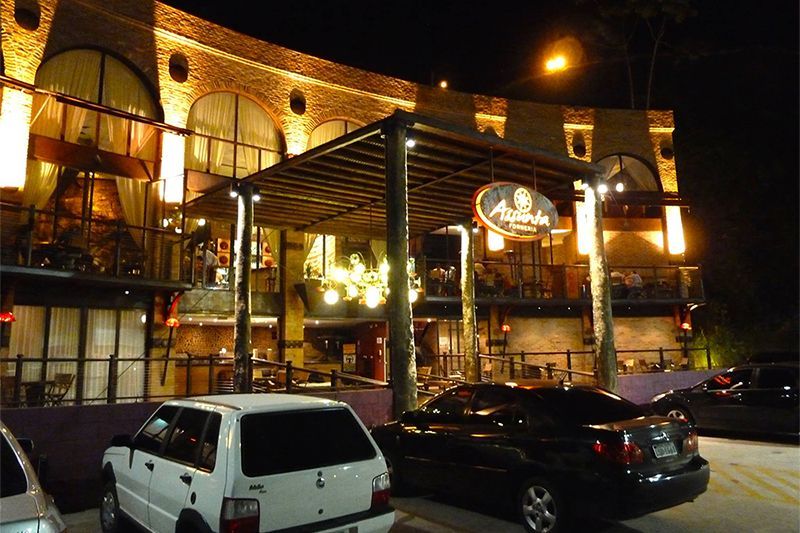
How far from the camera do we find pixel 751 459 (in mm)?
10164

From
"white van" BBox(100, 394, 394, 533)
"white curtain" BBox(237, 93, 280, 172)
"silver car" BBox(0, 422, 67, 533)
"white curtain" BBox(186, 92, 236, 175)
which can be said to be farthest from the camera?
"white curtain" BBox(237, 93, 280, 172)

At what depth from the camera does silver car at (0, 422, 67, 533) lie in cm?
384

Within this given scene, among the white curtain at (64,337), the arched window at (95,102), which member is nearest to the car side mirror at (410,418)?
the white curtain at (64,337)

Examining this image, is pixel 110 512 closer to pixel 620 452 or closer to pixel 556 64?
pixel 620 452

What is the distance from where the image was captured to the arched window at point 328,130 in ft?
61.2

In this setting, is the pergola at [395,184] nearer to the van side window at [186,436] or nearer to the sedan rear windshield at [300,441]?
the sedan rear windshield at [300,441]

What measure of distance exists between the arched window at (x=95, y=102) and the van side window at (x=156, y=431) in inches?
418

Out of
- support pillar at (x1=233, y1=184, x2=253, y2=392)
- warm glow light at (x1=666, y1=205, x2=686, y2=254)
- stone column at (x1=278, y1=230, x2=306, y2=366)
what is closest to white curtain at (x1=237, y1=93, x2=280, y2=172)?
stone column at (x1=278, y1=230, x2=306, y2=366)

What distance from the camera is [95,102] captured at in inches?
576

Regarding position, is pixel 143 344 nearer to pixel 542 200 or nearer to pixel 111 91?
pixel 111 91

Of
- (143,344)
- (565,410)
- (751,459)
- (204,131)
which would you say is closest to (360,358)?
(143,344)

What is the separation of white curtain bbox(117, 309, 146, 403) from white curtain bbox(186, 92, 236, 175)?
14.9 feet

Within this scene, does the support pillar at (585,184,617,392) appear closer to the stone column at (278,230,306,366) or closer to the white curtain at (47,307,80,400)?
the stone column at (278,230,306,366)

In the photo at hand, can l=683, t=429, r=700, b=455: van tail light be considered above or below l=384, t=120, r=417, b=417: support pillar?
below
